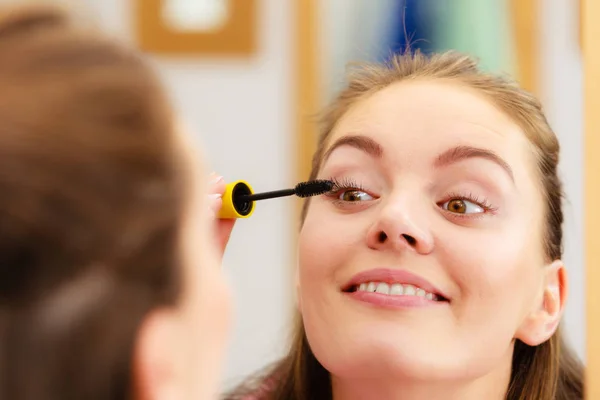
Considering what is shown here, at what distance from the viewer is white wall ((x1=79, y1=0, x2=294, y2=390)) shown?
45.8 inches

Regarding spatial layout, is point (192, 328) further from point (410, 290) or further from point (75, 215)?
point (410, 290)

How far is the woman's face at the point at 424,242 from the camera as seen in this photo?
2.28ft

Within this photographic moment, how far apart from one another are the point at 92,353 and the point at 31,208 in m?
0.07

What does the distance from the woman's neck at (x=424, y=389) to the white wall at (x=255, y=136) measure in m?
0.41

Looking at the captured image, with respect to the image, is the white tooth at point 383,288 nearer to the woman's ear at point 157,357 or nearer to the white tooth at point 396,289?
the white tooth at point 396,289

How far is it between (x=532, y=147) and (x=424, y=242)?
0.56 ft

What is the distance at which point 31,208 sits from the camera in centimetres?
34

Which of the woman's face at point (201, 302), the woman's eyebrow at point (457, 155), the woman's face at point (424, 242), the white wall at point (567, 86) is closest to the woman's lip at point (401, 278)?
the woman's face at point (424, 242)

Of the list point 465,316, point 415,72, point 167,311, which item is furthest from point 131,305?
point 415,72

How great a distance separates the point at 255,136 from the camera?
1172 millimetres

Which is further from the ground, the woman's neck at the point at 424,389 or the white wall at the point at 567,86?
the white wall at the point at 567,86

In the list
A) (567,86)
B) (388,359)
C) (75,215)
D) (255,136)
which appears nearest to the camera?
(75,215)

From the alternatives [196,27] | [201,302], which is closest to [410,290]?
[201,302]

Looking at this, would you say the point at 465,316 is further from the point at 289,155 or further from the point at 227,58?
the point at 227,58
